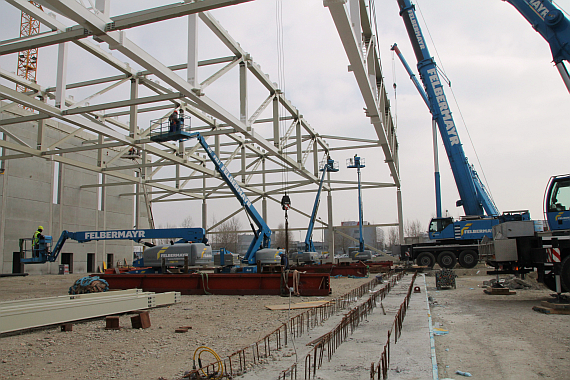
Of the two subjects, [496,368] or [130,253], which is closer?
[496,368]

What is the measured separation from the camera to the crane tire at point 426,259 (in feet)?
79.4

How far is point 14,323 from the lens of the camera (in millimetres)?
7441

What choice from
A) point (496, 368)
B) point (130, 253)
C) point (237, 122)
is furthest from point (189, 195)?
point (496, 368)

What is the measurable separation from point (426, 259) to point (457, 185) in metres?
5.48

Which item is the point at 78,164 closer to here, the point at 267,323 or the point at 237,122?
the point at 237,122

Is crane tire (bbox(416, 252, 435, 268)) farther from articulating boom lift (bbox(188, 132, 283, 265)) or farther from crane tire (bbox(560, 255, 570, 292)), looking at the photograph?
crane tire (bbox(560, 255, 570, 292))

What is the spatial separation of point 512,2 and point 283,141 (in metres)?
12.0

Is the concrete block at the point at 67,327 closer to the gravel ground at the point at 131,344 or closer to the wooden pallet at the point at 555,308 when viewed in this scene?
the gravel ground at the point at 131,344

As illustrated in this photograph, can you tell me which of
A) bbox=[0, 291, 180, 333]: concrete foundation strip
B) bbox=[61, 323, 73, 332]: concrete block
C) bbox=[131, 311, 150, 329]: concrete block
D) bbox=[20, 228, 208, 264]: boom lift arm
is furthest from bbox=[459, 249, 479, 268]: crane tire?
bbox=[61, 323, 73, 332]: concrete block

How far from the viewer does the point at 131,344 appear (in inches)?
275

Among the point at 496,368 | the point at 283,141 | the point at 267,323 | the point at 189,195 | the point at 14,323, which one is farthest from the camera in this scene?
the point at 189,195

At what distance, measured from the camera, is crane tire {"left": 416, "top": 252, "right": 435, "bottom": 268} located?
953 inches

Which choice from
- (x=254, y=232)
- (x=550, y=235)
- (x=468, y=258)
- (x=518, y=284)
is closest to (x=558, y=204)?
(x=550, y=235)

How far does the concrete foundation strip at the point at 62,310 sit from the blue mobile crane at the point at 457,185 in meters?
15.8
